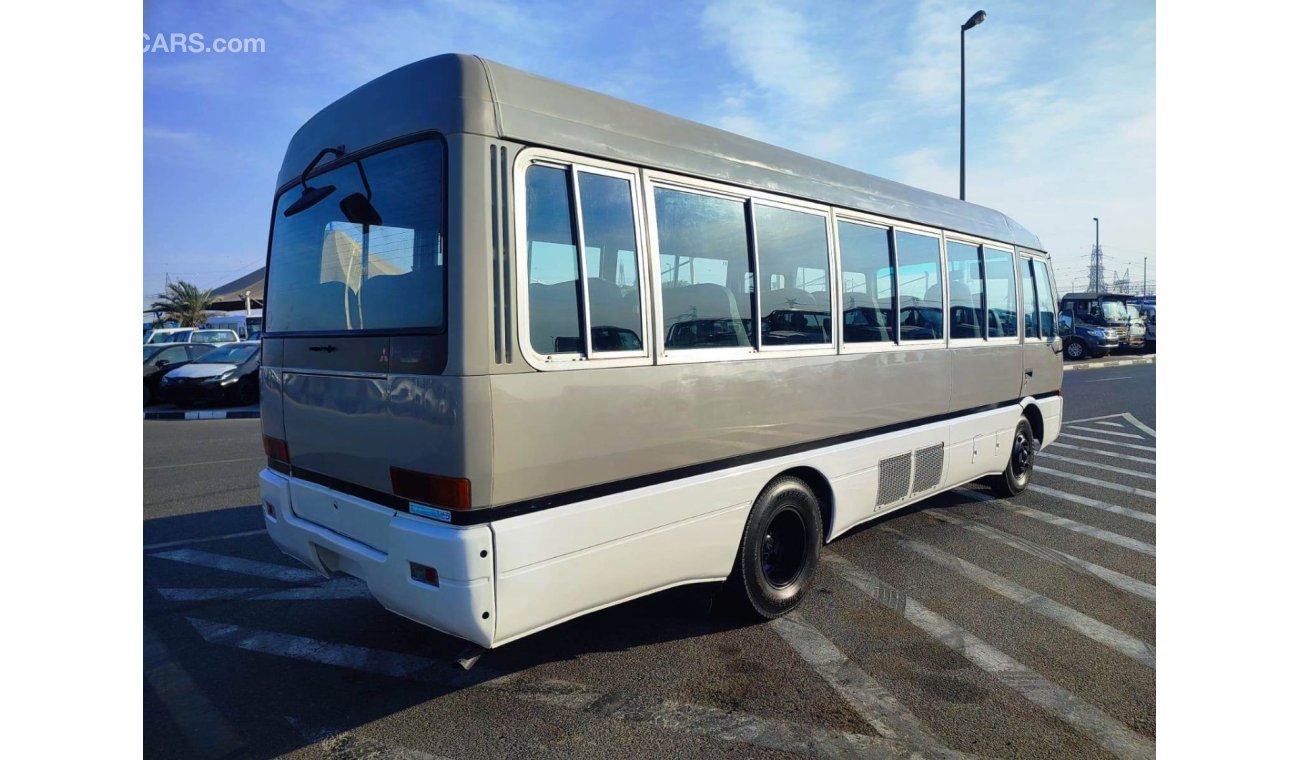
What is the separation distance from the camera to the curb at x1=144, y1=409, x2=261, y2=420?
1470 cm

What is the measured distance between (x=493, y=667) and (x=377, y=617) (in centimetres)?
106

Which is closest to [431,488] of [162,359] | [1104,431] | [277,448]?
[277,448]

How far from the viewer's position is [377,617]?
449cm

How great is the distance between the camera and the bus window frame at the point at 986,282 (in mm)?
6111

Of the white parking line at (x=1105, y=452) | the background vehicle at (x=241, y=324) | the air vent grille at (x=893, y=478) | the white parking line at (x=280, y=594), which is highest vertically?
the background vehicle at (x=241, y=324)

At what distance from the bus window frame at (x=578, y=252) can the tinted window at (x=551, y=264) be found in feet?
0.07

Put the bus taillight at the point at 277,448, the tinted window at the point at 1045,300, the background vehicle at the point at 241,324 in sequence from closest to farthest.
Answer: the bus taillight at the point at 277,448 < the tinted window at the point at 1045,300 < the background vehicle at the point at 241,324

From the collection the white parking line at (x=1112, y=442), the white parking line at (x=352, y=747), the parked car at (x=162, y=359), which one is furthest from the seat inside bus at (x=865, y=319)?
the parked car at (x=162, y=359)

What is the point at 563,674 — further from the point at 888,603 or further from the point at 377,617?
the point at 888,603

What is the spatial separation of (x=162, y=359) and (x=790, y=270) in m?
18.1

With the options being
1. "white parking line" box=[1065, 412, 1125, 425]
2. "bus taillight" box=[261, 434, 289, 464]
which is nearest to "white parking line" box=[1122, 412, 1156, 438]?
"white parking line" box=[1065, 412, 1125, 425]

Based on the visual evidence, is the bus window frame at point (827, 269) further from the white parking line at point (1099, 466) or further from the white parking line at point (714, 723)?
the white parking line at point (1099, 466)

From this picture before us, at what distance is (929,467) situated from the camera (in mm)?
5801

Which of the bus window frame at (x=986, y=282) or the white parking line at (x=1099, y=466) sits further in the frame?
the white parking line at (x=1099, y=466)
